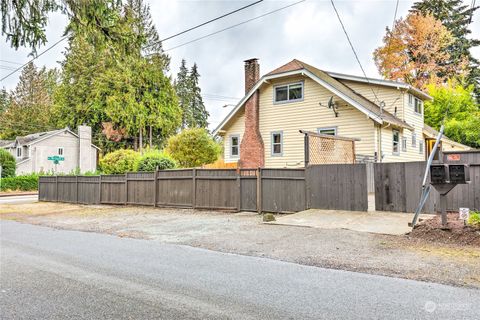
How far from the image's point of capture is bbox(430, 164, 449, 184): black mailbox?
24.4ft

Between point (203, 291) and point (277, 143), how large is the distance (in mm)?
16638

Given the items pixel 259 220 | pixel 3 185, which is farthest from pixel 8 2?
pixel 3 185

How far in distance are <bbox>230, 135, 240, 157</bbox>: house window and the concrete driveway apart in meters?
11.8

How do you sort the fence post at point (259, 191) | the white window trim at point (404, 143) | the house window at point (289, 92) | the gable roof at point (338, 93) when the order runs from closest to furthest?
the fence post at point (259, 191) < the gable roof at point (338, 93) < the house window at point (289, 92) < the white window trim at point (404, 143)

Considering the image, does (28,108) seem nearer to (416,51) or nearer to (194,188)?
(194,188)

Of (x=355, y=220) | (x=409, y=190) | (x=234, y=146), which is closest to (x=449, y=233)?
(x=355, y=220)

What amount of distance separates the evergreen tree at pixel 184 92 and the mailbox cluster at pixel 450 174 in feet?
175

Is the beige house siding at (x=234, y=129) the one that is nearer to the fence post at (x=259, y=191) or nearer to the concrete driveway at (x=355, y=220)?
the fence post at (x=259, y=191)

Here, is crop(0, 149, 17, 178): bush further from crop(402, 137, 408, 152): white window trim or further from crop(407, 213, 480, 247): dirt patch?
crop(407, 213, 480, 247): dirt patch

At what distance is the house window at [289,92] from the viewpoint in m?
20.1

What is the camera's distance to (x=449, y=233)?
7.18m

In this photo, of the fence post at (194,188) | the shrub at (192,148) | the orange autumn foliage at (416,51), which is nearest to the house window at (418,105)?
the orange autumn foliage at (416,51)

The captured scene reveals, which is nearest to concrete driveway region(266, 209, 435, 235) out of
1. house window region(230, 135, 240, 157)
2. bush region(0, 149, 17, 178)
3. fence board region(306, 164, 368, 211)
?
fence board region(306, 164, 368, 211)

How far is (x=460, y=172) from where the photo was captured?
23.9 feet
